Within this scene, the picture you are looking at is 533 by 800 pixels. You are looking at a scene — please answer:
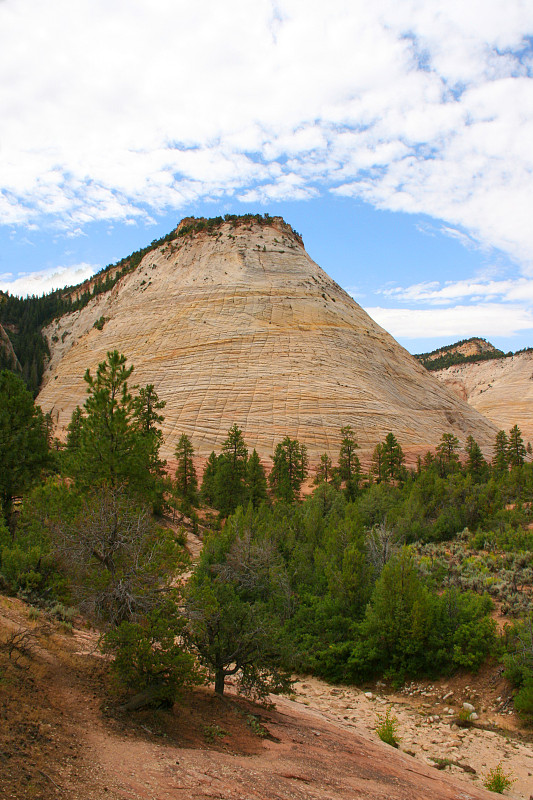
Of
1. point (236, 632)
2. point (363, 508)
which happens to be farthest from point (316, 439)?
point (236, 632)

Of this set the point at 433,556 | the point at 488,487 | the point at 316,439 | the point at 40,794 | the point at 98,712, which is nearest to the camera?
the point at 40,794

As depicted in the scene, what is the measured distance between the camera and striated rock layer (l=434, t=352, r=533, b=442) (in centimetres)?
8619

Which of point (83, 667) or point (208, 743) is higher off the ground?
point (83, 667)

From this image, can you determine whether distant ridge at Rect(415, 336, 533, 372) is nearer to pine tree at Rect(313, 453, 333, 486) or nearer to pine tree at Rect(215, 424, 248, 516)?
pine tree at Rect(313, 453, 333, 486)

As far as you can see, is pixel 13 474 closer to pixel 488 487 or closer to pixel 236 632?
pixel 236 632

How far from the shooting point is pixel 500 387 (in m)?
98.5

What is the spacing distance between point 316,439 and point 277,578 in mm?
29195

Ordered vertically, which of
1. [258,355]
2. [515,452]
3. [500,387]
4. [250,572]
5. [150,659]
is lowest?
[250,572]

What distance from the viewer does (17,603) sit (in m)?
10.7

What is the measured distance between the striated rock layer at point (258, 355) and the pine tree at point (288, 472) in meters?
5.11

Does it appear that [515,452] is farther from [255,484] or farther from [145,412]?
[145,412]

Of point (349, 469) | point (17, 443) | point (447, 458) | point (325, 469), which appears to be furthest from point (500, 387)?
point (17, 443)

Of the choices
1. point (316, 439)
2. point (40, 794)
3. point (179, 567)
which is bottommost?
point (40, 794)

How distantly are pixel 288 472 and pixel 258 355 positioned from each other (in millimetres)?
19401
